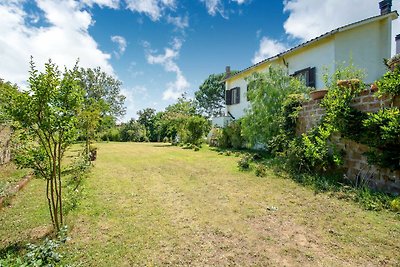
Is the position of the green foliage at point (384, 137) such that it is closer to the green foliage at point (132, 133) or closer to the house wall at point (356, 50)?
the house wall at point (356, 50)

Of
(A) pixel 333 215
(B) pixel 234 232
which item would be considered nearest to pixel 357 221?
(A) pixel 333 215

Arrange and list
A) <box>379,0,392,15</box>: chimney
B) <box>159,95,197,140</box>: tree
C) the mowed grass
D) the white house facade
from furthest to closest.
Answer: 1. <box>159,95,197,140</box>: tree
2. <box>379,0,392,15</box>: chimney
3. the white house facade
4. the mowed grass

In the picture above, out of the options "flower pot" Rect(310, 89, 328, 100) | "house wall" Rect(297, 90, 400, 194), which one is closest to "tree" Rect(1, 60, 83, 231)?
"house wall" Rect(297, 90, 400, 194)

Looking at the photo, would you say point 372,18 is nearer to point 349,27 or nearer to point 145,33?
point 349,27

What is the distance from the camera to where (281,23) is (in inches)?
484

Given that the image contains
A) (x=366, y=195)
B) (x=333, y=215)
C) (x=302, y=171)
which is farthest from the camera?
(x=302, y=171)

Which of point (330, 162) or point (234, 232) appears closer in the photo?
point (234, 232)

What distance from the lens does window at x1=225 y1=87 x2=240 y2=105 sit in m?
18.2

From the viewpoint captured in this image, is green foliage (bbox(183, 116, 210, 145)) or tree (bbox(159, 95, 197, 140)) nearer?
green foliage (bbox(183, 116, 210, 145))

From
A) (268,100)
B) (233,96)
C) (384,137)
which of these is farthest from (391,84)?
(233,96)

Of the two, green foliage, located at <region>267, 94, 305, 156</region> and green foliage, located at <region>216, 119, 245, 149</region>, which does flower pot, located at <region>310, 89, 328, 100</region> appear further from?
green foliage, located at <region>216, 119, 245, 149</region>

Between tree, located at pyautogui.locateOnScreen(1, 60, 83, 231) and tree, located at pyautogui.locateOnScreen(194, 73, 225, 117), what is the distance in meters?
37.7

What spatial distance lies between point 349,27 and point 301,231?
10.9 m

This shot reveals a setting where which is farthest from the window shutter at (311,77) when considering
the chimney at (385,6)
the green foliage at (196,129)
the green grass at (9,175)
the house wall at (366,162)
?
the green grass at (9,175)
